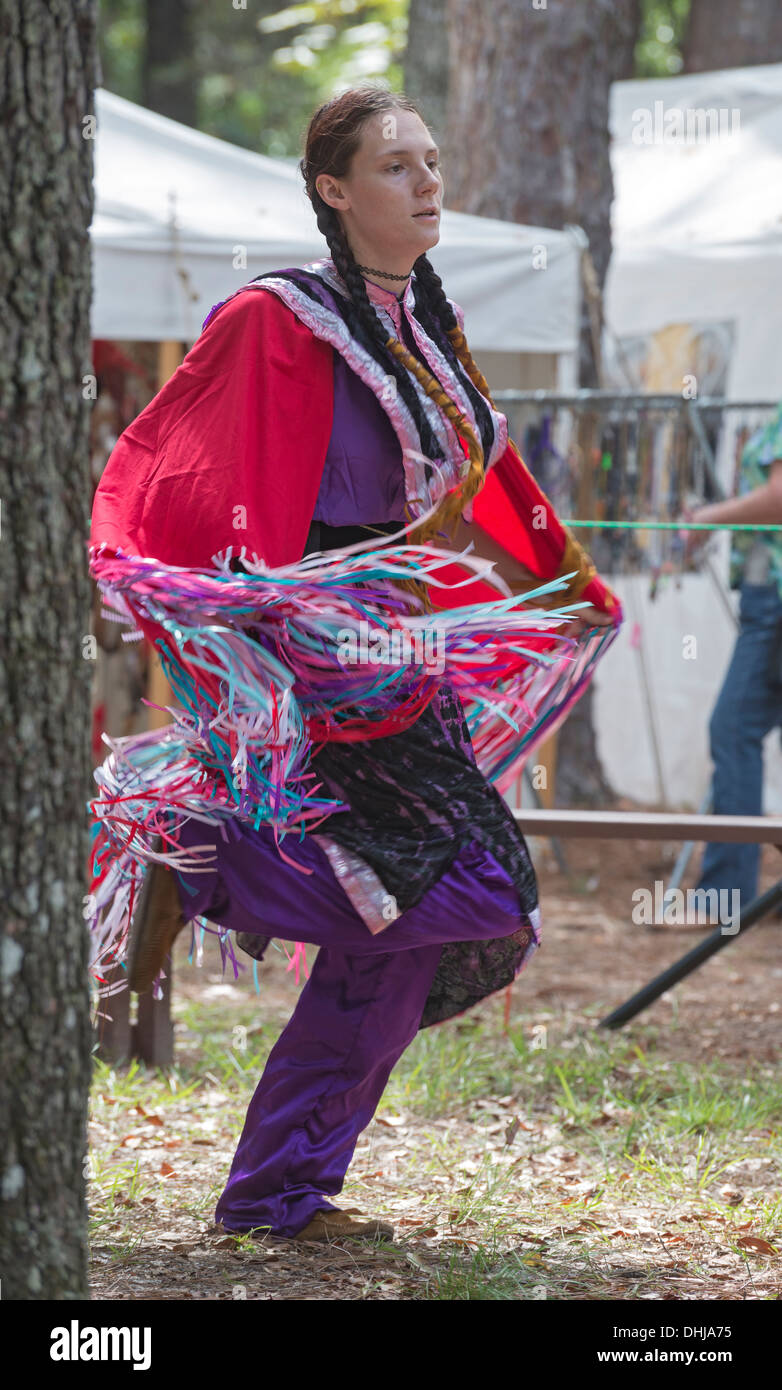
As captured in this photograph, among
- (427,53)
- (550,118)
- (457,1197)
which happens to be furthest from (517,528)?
(427,53)

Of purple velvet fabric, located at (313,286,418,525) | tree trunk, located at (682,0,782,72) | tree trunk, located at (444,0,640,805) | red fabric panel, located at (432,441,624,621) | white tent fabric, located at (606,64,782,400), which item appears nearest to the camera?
purple velvet fabric, located at (313,286,418,525)

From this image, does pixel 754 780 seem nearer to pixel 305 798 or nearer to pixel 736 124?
pixel 305 798

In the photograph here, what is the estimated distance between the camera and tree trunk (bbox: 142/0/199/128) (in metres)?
16.9

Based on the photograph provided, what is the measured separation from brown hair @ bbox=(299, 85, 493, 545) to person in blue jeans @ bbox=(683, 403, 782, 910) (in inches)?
112

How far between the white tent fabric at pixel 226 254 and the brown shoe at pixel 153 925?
3137 millimetres

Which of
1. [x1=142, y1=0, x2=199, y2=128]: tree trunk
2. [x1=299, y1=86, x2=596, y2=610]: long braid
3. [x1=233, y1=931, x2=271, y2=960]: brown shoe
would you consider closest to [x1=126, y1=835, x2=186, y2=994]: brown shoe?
[x1=233, y1=931, x2=271, y2=960]: brown shoe

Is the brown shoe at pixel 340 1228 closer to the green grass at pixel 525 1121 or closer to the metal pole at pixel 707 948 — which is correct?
the green grass at pixel 525 1121

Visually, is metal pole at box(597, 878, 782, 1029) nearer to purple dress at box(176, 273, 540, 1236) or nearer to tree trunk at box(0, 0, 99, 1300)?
purple dress at box(176, 273, 540, 1236)

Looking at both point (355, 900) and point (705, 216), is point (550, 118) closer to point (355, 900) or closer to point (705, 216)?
point (705, 216)

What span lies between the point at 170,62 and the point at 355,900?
53.1 feet

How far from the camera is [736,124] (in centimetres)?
850

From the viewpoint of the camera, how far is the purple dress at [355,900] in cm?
268

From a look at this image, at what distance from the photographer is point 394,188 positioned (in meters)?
2.74
